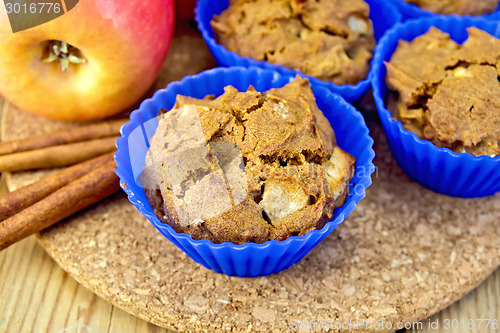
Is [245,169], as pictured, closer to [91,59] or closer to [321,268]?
[321,268]

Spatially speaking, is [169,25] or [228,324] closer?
[228,324]

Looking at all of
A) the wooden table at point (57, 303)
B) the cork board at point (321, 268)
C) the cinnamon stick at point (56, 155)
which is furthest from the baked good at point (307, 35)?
the wooden table at point (57, 303)

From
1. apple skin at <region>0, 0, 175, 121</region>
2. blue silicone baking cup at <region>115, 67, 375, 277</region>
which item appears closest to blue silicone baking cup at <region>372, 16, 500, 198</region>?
blue silicone baking cup at <region>115, 67, 375, 277</region>

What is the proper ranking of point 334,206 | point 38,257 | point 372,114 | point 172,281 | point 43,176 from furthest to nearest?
point 372,114, point 43,176, point 38,257, point 172,281, point 334,206

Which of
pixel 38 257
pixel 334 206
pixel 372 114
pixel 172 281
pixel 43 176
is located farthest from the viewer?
pixel 372 114

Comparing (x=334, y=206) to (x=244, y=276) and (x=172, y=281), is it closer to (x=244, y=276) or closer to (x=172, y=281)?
(x=244, y=276)

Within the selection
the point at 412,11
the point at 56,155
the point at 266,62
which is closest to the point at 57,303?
the point at 56,155

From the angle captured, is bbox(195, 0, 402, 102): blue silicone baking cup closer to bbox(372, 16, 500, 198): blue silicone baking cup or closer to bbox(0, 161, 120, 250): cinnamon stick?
bbox(372, 16, 500, 198): blue silicone baking cup

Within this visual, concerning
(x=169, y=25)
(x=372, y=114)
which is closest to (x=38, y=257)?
(x=169, y=25)
